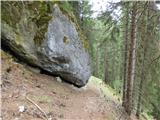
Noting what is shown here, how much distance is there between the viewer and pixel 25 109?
8062mm

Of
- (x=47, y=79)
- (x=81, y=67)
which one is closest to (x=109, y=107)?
(x=81, y=67)

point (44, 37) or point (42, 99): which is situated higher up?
point (44, 37)

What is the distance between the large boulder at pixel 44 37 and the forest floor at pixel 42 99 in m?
0.53

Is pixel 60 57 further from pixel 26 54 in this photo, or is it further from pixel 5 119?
pixel 5 119

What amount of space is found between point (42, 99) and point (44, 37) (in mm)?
2945

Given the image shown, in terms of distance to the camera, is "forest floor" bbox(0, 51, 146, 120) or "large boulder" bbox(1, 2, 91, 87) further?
"large boulder" bbox(1, 2, 91, 87)

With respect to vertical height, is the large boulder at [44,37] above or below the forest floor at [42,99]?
above

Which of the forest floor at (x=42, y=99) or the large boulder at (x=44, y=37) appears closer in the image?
the forest floor at (x=42, y=99)

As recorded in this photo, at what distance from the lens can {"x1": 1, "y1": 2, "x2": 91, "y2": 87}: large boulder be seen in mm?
10938

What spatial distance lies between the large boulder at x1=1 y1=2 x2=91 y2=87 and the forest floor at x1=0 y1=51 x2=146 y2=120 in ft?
1.75

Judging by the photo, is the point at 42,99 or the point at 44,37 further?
the point at 44,37

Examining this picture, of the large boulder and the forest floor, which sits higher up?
the large boulder

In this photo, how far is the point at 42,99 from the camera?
9.41 metres

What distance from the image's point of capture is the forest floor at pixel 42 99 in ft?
26.6
